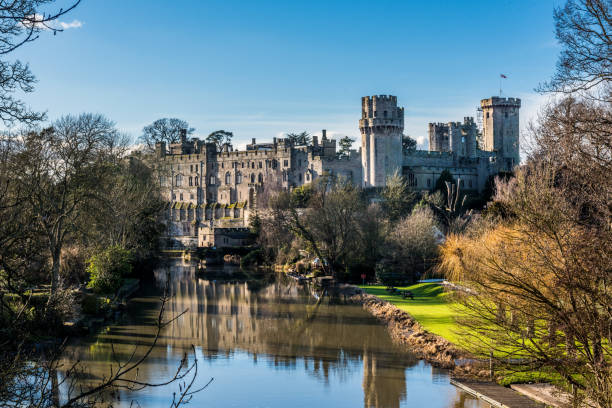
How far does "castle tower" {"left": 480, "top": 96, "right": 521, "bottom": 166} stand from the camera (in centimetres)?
6475

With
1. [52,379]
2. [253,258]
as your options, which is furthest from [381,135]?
[52,379]

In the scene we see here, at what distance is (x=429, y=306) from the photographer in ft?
85.0

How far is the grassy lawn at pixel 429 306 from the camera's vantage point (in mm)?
20844

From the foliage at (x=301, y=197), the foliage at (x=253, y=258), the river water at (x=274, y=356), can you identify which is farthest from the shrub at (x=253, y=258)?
the river water at (x=274, y=356)

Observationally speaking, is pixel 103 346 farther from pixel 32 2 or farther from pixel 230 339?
pixel 32 2

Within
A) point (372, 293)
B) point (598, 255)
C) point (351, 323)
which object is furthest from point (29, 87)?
point (372, 293)

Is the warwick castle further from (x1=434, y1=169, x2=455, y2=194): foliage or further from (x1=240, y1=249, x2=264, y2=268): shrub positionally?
(x1=240, y1=249, x2=264, y2=268): shrub

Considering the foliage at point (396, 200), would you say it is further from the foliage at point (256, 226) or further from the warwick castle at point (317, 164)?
the foliage at point (256, 226)

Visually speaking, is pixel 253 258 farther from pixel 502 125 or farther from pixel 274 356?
pixel 502 125

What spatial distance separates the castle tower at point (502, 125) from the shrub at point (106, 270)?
151ft

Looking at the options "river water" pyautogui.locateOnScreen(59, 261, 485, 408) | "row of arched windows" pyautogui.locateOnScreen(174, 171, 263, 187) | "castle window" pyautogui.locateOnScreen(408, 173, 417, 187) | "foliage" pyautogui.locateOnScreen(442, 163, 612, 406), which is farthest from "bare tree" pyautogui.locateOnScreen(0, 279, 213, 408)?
"row of arched windows" pyautogui.locateOnScreen(174, 171, 263, 187)

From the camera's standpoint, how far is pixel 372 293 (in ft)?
102

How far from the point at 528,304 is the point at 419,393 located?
4.61m

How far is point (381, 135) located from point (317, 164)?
32.9 feet
